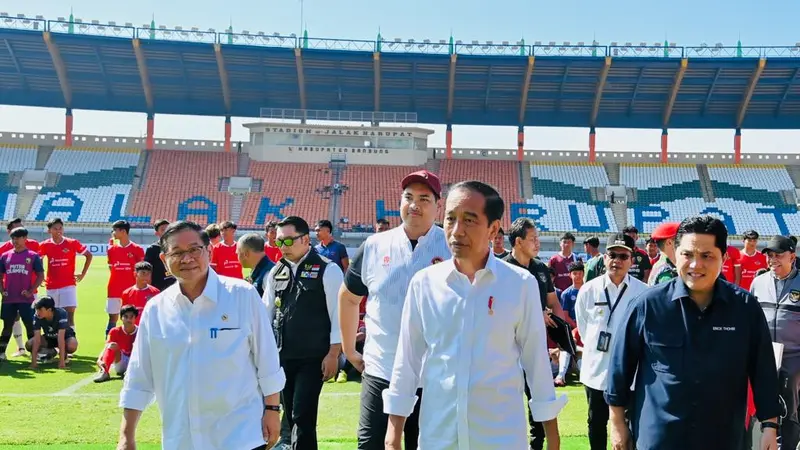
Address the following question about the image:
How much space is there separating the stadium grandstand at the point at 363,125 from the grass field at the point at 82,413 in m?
25.1

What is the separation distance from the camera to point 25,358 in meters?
9.86

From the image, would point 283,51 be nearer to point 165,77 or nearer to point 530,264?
point 165,77

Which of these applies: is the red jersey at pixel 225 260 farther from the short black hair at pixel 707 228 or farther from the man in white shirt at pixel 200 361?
the short black hair at pixel 707 228

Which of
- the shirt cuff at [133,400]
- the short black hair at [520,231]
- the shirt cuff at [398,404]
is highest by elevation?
the short black hair at [520,231]

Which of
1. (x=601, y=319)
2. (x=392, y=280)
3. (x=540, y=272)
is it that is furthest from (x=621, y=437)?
(x=540, y=272)

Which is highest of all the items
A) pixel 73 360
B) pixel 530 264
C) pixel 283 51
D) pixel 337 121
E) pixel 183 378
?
pixel 283 51

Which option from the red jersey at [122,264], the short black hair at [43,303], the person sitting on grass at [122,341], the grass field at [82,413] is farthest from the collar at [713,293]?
the red jersey at [122,264]

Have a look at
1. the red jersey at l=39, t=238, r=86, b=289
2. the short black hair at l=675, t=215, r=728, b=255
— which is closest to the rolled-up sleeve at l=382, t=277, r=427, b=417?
the short black hair at l=675, t=215, r=728, b=255

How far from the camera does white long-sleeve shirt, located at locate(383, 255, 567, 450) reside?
258 centimetres

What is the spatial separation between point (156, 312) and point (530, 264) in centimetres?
316

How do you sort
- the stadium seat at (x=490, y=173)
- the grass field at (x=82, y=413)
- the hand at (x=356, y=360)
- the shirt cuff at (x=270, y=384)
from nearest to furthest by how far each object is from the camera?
1. the shirt cuff at (x=270, y=384)
2. the hand at (x=356, y=360)
3. the grass field at (x=82, y=413)
4. the stadium seat at (x=490, y=173)

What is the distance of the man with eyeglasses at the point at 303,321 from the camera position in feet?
16.1

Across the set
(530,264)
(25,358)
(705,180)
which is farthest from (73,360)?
(705,180)

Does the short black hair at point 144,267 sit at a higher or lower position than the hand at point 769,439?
higher
